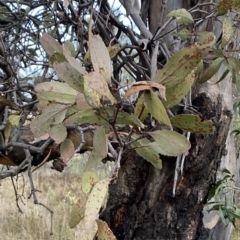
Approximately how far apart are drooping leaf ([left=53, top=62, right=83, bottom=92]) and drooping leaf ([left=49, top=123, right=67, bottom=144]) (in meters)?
0.10

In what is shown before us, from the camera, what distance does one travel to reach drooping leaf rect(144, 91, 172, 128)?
36cm

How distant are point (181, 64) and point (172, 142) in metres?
0.09

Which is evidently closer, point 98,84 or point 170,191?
point 98,84

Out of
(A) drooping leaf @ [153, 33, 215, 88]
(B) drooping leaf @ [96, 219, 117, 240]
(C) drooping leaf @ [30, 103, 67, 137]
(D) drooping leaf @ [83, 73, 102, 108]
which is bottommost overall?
(B) drooping leaf @ [96, 219, 117, 240]

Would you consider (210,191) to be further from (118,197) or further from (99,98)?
(99,98)

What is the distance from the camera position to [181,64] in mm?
387

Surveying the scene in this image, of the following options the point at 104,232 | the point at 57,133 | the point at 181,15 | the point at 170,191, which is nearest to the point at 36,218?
the point at 170,191

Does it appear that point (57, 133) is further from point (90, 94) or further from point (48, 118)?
point (90, 94)

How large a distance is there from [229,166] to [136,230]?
1.15 ft

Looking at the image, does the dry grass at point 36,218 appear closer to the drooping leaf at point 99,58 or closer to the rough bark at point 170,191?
the rough bark at point 170,191

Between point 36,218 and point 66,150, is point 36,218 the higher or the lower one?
the lower one

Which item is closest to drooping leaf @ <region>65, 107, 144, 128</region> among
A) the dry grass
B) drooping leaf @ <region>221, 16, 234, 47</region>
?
drooping leaf @ <region>221, 16, 234, 47</region>

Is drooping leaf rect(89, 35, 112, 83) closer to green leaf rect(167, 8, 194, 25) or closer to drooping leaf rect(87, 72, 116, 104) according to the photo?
drooping leaf rect(87, 72, 116, 104)

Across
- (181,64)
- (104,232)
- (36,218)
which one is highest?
(181,64)
